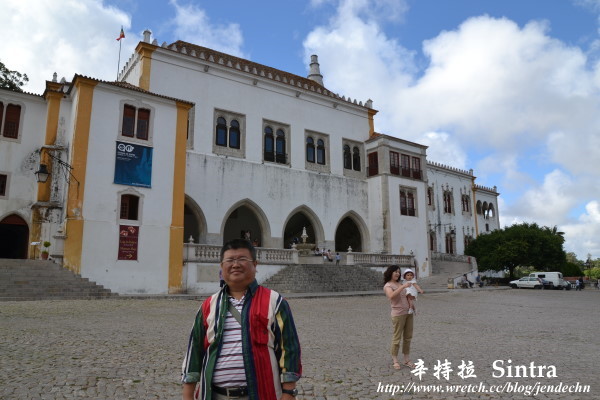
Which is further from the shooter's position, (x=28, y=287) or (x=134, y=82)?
(x=134, y=82)

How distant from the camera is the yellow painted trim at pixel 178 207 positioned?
1895 cm

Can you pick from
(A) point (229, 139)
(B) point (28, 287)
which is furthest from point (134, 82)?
(B) point (28, 287)

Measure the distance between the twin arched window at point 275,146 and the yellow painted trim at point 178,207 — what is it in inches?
293

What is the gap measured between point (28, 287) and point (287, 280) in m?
10.6

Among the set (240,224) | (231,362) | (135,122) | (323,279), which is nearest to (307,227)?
(240,224)

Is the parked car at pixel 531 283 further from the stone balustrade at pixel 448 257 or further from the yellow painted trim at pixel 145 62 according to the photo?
the yellow painted trim at pixel 145 62

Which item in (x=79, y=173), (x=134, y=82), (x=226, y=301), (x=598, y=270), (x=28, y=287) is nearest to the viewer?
(x=226, y=301)

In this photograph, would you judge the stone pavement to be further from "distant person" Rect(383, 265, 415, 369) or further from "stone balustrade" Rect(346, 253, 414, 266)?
"stone balustrade" Rect(346, 253, 414, 266)

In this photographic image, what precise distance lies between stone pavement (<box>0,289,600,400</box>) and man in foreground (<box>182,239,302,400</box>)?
2131 mm

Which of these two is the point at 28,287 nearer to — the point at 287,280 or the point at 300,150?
the point at 287,280

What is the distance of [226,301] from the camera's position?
2471mm

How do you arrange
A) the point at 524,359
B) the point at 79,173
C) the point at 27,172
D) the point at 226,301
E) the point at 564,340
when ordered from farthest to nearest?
the point at 27,172 < the point at 79,173 < the point at 564,340 < the point at 524,359 < the point at 226,301

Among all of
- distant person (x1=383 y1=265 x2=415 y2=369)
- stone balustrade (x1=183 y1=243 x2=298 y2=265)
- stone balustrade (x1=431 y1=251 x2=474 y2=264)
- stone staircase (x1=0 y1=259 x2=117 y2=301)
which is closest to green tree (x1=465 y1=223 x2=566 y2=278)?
stone balustrade (x1=431 y1=251 x2=474 y2=264)

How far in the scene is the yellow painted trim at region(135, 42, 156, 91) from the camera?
2339 cm
